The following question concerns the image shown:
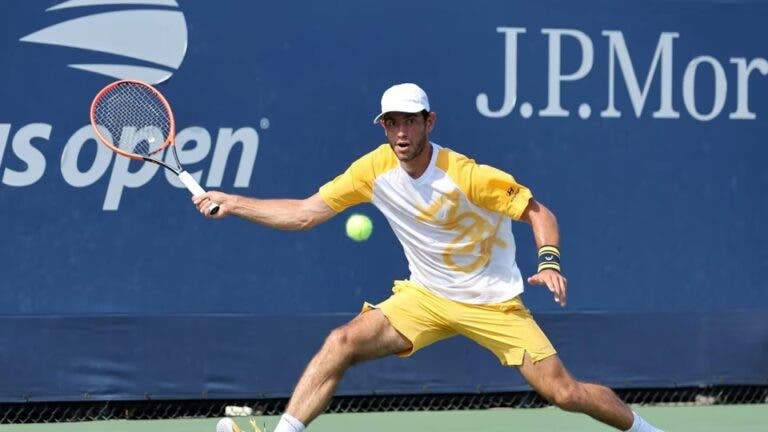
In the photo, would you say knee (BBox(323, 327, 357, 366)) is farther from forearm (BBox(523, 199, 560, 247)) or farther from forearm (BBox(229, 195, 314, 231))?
forearm (BBox(523, 199, 560, 247))

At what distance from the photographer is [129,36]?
7.37 m

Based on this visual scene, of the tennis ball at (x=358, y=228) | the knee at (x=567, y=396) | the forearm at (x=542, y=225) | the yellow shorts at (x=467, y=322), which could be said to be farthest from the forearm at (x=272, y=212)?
the knee at (x=567, y=396)

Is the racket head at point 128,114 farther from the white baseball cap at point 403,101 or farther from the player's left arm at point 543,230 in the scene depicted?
the player's left arm at point 543,230

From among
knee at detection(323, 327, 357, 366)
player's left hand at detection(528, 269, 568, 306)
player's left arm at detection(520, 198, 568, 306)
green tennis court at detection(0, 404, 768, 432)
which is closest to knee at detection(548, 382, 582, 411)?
player's left arm at detection(520, 198, 568, 306)

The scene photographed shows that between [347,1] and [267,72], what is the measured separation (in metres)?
0.57

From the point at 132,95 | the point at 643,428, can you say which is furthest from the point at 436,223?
the point at 132,95

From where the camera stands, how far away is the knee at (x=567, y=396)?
18.0 feet

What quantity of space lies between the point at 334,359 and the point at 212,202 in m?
0.73

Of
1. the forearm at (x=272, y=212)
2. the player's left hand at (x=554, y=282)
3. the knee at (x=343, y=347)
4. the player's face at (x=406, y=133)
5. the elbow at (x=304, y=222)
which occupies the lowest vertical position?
the knee at (x=343, y=347)

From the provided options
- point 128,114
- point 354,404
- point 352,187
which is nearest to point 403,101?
point 352,187

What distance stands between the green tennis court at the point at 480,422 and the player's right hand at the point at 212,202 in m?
2.01

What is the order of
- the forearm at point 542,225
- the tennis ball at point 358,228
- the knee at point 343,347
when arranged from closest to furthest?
the forearm at point 542,225, the knee at point 343,347, the tennis ball at point 358,228

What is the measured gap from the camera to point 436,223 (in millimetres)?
5672

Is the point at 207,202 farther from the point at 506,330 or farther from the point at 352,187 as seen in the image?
the point at 506,330
